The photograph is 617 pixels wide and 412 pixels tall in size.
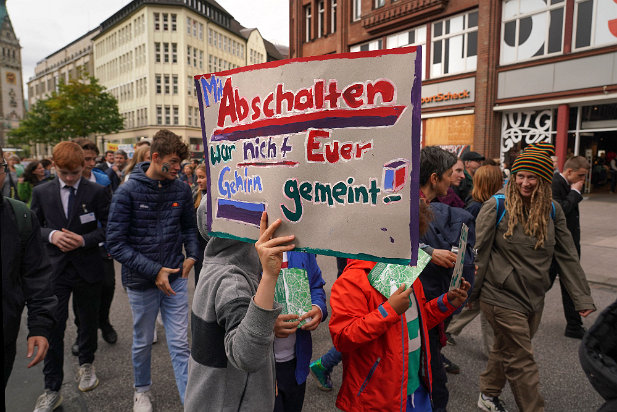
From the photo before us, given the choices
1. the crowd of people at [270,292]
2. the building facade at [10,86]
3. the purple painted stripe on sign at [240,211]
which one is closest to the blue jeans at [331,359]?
the crowd of people at [270,292]

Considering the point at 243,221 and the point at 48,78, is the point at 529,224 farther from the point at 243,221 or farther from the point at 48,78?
the point at 48,78

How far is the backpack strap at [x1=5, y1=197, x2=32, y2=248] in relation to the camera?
2066 millimetres

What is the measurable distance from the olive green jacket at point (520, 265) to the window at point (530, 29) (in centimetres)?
1463

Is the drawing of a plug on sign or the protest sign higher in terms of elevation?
the drawing of a plug on sign

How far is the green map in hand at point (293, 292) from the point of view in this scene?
189 centimetres

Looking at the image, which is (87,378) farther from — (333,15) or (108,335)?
(333,15)

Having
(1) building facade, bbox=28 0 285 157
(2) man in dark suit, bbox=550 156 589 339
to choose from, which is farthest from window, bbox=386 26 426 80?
(1) building facade, bbox=28 0 285 157

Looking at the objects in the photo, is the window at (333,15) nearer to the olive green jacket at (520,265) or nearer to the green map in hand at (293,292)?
the olive green jacket at (520,265)

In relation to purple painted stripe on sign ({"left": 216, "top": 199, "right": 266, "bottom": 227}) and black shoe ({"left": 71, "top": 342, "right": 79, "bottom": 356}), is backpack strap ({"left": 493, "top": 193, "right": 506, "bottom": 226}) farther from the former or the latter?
black shoe ({"left": 71, "top": 342, "right": 79, "bottom": 356})

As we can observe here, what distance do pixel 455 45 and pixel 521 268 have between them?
16991 millimetres

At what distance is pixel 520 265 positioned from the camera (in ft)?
9.20

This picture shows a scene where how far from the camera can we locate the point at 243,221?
61.3 inches

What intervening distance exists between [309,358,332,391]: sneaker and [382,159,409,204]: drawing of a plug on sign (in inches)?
95.7

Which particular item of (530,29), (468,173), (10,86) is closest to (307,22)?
(530,29)
